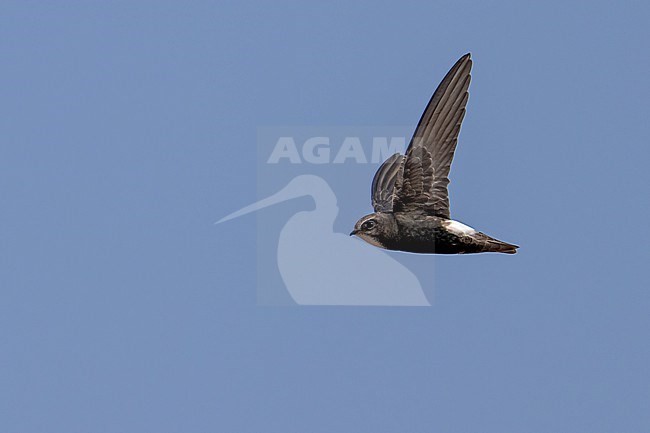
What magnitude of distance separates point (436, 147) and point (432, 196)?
2.06 feet

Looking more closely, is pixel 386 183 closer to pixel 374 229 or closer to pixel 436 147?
pixel 374 229

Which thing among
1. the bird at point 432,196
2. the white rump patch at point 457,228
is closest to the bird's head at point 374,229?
the bird at point 432,196

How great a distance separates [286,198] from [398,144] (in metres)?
2.02

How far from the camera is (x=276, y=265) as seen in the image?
22.3 meters

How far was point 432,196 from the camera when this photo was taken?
62.2ft

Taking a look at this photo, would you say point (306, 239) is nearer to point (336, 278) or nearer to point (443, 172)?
point (336, 278)

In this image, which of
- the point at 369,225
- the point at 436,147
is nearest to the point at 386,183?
the point at 369,225

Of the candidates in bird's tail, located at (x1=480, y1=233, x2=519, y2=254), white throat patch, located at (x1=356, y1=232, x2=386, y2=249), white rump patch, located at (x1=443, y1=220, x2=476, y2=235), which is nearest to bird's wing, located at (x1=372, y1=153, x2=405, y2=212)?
white throat patch, located at (x1=356, y1=232, x2=386, y2=249)

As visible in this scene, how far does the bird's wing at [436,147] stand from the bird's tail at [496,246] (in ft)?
2.20

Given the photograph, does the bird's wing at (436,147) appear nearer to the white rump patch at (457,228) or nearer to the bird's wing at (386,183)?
the white rump patch at (457,228)

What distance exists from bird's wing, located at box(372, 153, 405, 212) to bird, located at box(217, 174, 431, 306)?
4.06 feet

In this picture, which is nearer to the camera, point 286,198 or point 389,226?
point 389,226

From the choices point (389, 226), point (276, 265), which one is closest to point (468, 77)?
point (389, 226)

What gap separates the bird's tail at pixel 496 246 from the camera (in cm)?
1894
